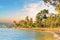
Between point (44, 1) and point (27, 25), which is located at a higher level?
point (44, 1)

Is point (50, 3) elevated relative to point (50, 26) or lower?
elevated

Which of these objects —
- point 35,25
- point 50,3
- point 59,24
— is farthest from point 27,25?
point 50,3

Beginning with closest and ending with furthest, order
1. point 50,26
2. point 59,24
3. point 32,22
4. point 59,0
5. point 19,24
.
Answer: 1. point 59,0
2. point 59,24
3. point 50,26
4. point 32,22
5. point 19,24

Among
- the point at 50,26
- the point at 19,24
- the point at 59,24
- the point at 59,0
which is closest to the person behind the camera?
the point at 59,0

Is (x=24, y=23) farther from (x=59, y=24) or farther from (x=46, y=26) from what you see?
(x=59, y=24)

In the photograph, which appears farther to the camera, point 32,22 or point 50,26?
point 32,22

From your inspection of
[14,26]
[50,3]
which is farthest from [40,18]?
[50,3]

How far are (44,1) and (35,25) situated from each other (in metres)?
30.4

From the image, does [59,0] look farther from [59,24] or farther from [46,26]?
[46,26]

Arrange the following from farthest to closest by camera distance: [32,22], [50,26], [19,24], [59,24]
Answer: [19,24], [32,22], [50,26], [59,24]

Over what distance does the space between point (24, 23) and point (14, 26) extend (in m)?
3.10

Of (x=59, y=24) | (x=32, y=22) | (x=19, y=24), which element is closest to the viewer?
(x=59, y=24)

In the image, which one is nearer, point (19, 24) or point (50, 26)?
point (50, 26)

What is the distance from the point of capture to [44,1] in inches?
550
